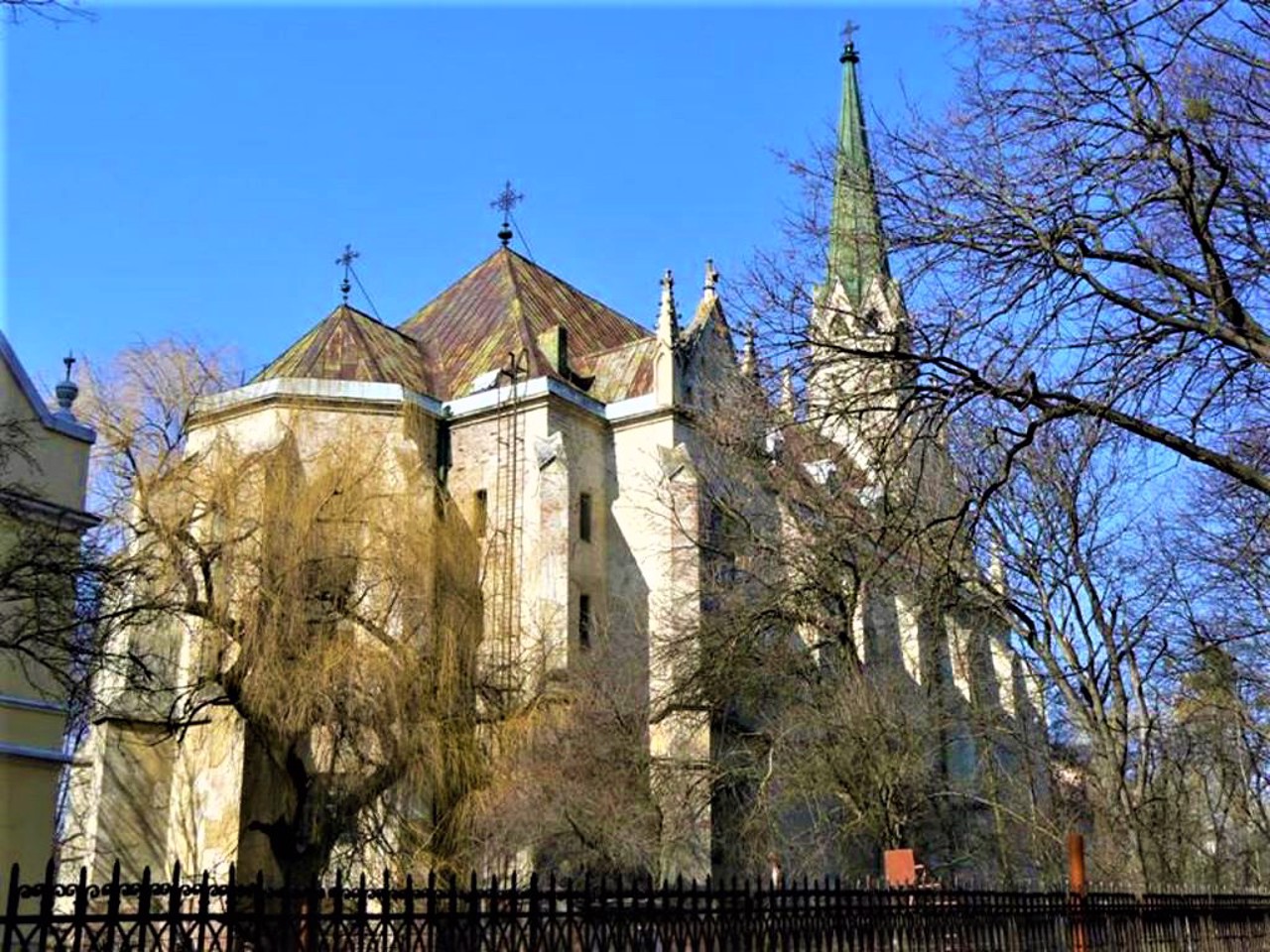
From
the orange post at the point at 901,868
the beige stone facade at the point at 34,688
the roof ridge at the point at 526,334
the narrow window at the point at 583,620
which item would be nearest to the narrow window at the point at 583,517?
the narrow window at the point at 583,620

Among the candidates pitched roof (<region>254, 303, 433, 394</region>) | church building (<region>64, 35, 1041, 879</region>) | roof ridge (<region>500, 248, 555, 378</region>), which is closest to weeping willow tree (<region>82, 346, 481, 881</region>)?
church building (<region>64, 35, 1041, 879</region>)

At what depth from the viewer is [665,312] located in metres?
31.8

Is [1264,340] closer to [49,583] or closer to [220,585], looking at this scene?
[49,583]

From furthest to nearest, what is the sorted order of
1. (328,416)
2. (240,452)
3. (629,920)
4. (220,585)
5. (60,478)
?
(328,416) < (240,452) < (220,585) < (60,478) < (629,920)

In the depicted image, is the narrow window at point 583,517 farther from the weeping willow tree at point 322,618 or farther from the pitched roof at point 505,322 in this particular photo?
the weeping willow tree at point 322,618

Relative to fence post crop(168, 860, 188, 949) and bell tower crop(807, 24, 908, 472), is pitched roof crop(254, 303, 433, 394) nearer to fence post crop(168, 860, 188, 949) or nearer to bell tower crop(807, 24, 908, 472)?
bell tower crop(807, 24, 908, 472)

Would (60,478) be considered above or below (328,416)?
below

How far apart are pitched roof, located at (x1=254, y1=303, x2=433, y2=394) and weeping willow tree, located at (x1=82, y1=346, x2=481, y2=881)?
6942 mm

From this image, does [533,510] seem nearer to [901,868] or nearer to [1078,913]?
[901,868]

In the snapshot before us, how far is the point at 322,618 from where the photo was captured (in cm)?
2162

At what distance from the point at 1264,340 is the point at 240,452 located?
18.3m

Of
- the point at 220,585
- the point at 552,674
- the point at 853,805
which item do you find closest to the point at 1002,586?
the point at 853,805

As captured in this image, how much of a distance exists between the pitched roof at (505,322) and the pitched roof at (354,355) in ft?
2.33

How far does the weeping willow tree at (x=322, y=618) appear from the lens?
2086 cm
